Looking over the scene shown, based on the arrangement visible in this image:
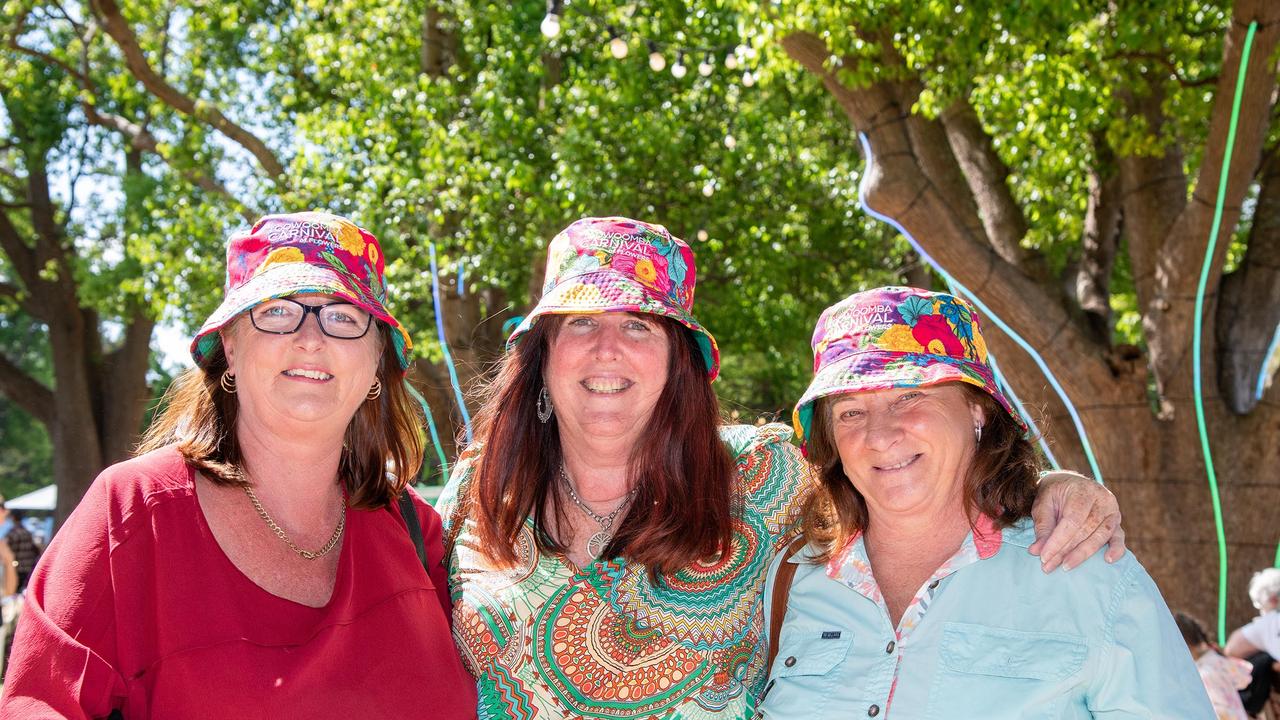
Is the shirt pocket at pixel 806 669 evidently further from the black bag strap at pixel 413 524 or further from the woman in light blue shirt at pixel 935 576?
the black bag strap at pixel 413 524

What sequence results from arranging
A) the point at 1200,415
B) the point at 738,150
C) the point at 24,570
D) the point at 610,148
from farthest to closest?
the point at 24,570, the point at 738,150, the point at 610,148, the point at 1200,415

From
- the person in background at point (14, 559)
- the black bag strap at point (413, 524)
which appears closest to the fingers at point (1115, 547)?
the black bag strap at point (413, 524)

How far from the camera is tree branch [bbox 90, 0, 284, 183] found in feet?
33.6

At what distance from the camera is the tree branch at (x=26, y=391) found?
1670cm

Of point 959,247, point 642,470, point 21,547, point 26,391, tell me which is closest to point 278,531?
point 642,470

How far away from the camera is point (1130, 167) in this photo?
7.70 m

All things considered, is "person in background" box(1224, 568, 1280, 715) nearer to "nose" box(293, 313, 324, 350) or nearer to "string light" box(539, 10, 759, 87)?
"string light" box(539, 10, 759, 87)

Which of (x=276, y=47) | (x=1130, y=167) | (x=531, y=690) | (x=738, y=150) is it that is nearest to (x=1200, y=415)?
(x=1130, y=167)

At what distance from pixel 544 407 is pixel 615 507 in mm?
334

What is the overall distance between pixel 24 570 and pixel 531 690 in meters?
10.9

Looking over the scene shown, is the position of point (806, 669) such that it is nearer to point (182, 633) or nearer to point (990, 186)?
point (182, 633)

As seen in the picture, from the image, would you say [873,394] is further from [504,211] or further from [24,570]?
[24,570]

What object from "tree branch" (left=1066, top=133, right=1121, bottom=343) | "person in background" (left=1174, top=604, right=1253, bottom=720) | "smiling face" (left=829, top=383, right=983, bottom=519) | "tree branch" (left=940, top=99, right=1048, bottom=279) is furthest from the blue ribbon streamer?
"smiling face" (left=829, top=383, right=983, bottom=519)

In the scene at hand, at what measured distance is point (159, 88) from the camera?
10.8 meters
